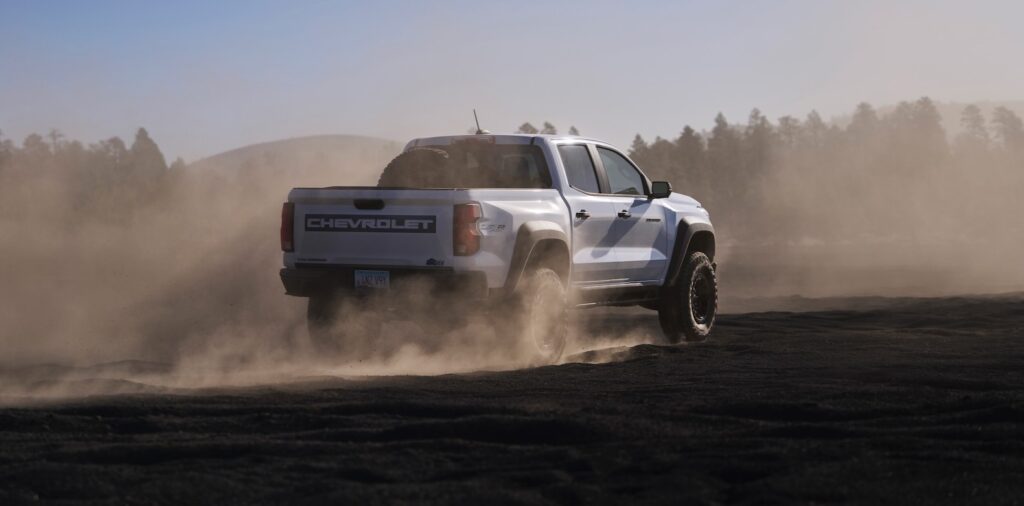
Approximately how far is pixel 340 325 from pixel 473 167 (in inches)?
76.9

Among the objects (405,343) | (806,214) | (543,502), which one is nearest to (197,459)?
(543,502)

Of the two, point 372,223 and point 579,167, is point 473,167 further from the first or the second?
point 372,223

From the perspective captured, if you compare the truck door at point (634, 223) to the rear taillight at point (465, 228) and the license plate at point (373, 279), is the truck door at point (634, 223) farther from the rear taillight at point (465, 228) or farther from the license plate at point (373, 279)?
the license plate at point (373, 279)

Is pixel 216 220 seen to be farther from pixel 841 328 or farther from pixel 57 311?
pixel 841 328

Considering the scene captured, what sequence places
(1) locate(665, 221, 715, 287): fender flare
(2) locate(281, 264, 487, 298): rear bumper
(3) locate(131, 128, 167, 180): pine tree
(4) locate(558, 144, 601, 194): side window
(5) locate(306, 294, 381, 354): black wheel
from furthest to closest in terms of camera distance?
1. (3) locate(131, 128, 167, 180): pine tree
2. (1) locate(665, 221, 715, 287): fender flare
3. (4) locate(558, 144, 601, 194): side window
4. (5) locate(306, 294, 381, 354): black wheel
5. (2) locate(281, 264, 487, 298): rear bumper

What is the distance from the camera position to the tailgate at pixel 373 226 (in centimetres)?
977

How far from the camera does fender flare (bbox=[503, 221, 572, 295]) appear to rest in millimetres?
10078

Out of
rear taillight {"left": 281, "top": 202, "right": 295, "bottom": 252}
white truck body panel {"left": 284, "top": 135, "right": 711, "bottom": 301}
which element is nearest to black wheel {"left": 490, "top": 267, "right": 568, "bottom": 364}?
white truck body panel {"left": 284, "top": 135, "right": 711, "bottom": 301}

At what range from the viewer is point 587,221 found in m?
11.3

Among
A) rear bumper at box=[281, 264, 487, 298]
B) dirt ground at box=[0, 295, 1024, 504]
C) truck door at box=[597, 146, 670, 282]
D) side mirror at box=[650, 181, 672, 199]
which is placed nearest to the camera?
dirt ground at box=[0, 295, 1024, 504]

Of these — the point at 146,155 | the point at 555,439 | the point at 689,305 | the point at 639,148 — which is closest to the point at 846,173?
the point at 639,148

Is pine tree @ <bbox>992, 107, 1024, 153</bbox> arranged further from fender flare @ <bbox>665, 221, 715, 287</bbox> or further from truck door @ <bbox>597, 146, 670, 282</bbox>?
truck door @ <bbox>597, 146, 670, 282</bbox>

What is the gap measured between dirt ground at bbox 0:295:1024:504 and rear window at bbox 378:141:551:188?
209cm

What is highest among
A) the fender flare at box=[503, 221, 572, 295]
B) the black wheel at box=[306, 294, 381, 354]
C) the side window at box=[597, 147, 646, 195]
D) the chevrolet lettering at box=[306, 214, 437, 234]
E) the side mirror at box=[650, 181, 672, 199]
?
the side window at box=[597, 147, 646, 195]
